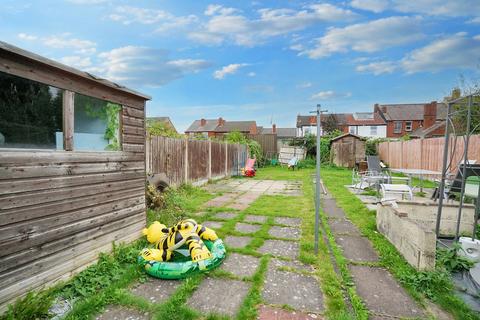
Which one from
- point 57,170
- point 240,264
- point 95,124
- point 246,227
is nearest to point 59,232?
point 57,170

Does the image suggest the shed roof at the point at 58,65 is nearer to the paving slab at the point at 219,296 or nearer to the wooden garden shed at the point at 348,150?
the paving slab at the point at 219,296

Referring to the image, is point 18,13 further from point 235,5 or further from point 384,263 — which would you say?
point 384,263

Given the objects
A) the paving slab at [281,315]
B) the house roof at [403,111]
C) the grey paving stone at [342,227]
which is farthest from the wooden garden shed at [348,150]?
the house roof at [403,111]

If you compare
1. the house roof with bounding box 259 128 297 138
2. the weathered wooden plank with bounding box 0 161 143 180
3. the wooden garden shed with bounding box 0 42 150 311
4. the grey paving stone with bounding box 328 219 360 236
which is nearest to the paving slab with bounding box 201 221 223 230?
the wooden garden shed with bounding box 0 42 150 311

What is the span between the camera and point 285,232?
455cm

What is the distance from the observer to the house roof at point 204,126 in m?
44.2

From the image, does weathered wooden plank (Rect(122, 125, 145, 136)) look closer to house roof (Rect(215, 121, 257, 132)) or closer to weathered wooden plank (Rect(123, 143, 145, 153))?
weathered wooden plank (Rect(123, 143, 145, 153))

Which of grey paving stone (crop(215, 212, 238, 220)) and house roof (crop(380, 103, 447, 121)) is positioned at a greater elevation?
house roof (crop(380, 103, 447, 121))

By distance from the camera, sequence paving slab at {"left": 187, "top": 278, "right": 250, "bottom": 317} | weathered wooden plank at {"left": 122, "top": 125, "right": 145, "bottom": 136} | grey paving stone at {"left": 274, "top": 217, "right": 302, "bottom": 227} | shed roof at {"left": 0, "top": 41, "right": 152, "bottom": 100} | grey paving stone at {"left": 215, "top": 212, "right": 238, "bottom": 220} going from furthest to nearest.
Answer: grey paving stone at {"left": 215, "top": 212, "right": 238, "bottom": 220}, grey paving stone at {"left": 274, "top": 217, "right": 302, "bottom": 227}, weathered wooden plank at {"left": 122, "top": 125, "right": 145, "bottom": 136}, paving slab at {"left": 187, "top": 278, "right": 250, "bottom": 317}, shed roof at {"left": 0, "top": 41, "right": 152, "bottom": 100}

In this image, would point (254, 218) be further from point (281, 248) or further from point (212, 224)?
point (281, 248)

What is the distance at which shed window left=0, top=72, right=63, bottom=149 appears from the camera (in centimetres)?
222

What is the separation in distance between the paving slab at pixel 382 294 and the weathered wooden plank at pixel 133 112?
387 centimetres

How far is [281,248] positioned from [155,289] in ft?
6.39

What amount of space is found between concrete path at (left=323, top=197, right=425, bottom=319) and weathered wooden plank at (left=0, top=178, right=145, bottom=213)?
10.9ft
